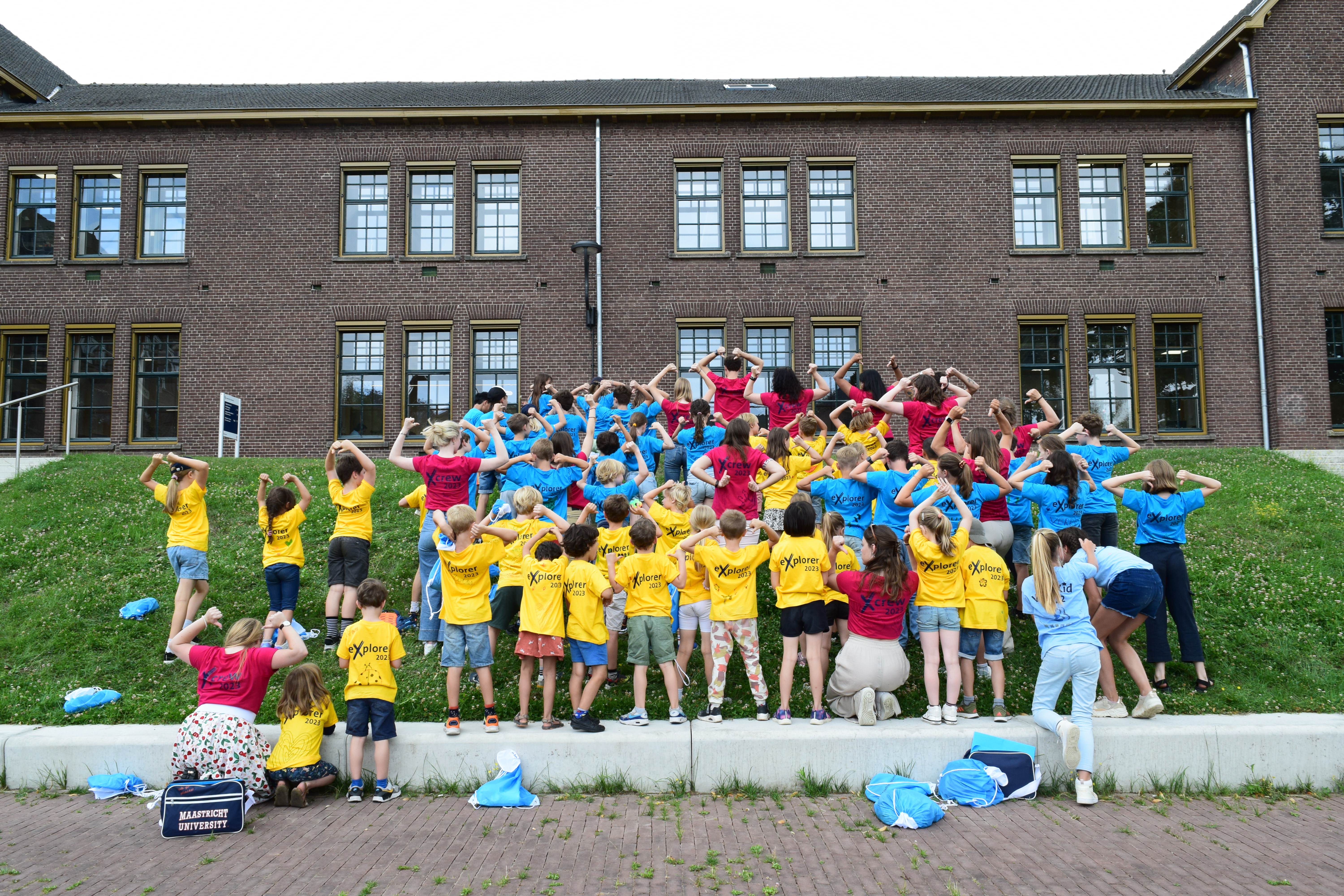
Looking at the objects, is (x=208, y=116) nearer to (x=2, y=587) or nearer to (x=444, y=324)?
(x=444, y=324)

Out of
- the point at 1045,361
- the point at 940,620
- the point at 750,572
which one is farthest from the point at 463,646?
the point at 1045,361

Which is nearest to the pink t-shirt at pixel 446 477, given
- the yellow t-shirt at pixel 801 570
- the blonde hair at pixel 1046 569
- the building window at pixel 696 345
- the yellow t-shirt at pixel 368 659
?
the yellow t-shirt at pixel 368 659

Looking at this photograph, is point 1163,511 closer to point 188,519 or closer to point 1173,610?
point 1173,610

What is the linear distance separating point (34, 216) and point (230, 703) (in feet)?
66.9

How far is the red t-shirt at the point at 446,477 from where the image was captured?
26.1 ft

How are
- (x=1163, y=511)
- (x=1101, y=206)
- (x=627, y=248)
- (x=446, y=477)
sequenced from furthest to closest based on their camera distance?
1. (x=1101, y=206)
2. (x=627, y=248)
3. (x=446, y=477)
4. (x=1163, y=511)

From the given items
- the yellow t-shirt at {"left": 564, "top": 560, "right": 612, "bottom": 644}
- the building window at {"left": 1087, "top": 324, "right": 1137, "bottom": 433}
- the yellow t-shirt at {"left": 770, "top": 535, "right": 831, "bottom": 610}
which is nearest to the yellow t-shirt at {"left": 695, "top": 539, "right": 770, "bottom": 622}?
the yellow t-shirt at {"left": 770, "top": 535, "right": 831, "bottom": 610}

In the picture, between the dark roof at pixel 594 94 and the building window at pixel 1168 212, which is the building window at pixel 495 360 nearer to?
the dark roof at pixel 594 94

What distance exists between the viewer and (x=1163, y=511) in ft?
24.5

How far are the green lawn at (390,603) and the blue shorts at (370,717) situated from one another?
96cm

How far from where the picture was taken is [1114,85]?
893 inches

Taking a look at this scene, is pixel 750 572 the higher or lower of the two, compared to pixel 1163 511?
lower

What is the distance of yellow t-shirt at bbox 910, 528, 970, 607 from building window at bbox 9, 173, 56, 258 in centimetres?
2255

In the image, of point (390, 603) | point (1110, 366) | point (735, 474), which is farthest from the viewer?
point (1110, 366)
